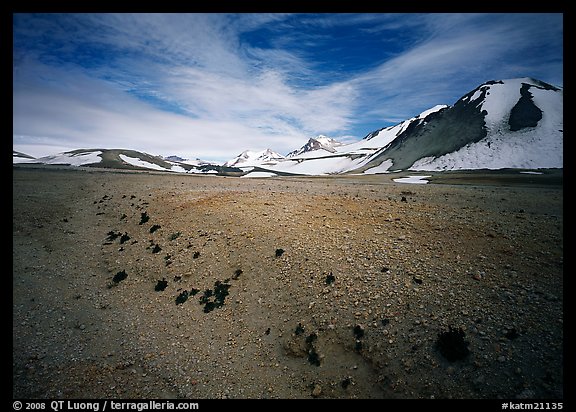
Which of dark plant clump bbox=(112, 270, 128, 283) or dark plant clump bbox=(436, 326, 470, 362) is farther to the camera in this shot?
dark plant clump bbox=(112, 270, 128, 283)

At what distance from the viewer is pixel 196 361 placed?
1161 cm

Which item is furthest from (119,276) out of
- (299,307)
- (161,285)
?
(299,307)

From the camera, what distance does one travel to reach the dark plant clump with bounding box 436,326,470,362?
950 cm

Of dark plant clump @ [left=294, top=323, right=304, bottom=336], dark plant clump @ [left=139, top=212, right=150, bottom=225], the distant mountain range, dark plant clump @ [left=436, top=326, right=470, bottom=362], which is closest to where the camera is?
dark plant clump @ [left=436, top=326, right=470, bottom=362]

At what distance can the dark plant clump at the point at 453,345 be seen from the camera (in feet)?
31.2

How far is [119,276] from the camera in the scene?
18047 millimetres

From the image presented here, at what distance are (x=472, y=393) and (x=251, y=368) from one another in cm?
815

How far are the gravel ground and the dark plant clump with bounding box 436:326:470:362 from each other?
0.15ft

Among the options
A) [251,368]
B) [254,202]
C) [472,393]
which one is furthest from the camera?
[254,202]

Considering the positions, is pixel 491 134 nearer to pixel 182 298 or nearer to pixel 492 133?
pixel 492 133

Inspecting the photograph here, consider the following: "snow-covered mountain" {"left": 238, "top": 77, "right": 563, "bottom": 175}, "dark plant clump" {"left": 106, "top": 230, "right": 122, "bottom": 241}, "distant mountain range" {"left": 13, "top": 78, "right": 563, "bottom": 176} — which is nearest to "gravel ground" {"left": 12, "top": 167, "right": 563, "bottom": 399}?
"dark plant clump" {"left": 106, "top": 230, "right": 122, "bottom": 241}

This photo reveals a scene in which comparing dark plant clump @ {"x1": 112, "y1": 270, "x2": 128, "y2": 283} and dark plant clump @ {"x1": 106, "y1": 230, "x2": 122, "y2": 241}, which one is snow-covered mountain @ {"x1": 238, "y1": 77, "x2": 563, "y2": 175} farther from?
dark plant clump @ {"x1": 112, "y1": 270, "x2": 128, "y2": 283}
